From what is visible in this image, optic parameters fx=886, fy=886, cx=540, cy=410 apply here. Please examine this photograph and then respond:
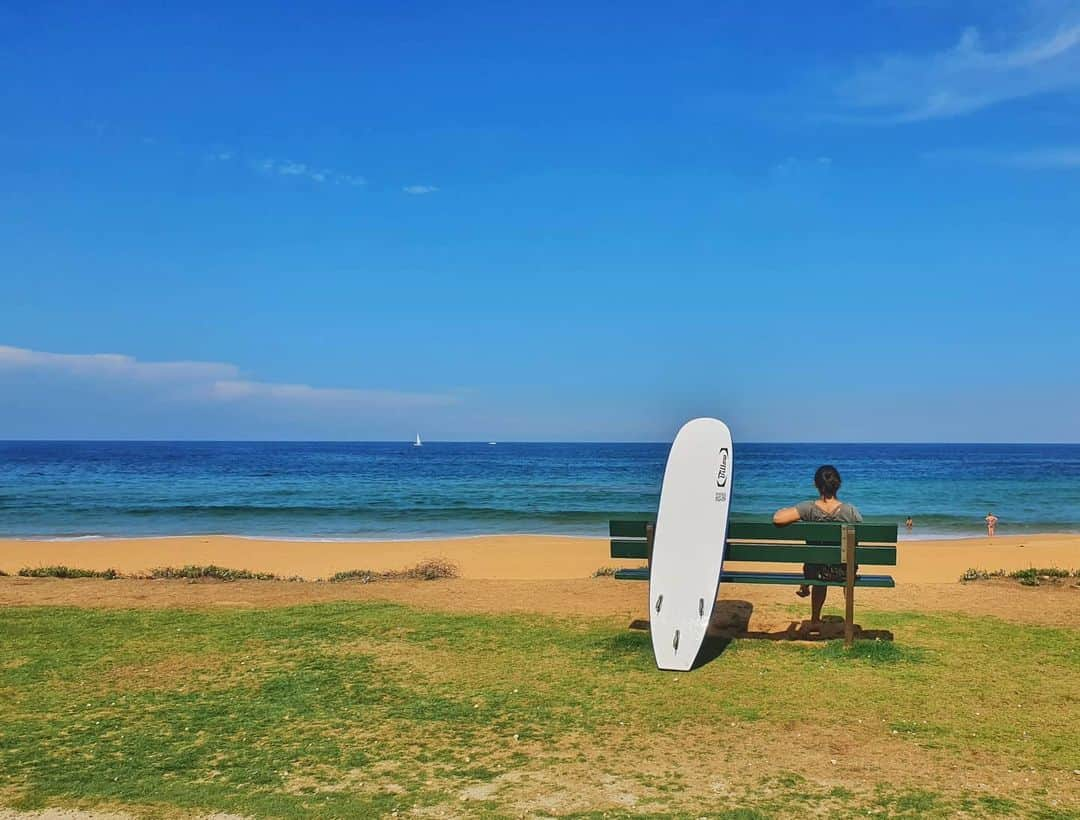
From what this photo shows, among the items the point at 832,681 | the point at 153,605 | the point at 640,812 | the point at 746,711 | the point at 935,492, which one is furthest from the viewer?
the point at 935,492

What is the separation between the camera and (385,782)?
182 inches

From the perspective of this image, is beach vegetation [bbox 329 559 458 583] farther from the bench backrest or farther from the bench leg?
the bench leg

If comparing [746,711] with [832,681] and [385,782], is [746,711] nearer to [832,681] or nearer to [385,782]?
[832,681]

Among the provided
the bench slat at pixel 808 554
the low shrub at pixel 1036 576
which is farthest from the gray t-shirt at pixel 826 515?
the low shrub at pixel 1036 576

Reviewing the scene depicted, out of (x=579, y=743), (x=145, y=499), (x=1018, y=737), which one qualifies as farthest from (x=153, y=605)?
(x=145, y=499)

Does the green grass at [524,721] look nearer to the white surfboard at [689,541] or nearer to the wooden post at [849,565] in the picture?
the wooden post at [849,565]

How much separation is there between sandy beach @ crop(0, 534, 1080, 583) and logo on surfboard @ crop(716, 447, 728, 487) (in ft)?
25.1

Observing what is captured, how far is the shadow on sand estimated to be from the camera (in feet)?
25.2

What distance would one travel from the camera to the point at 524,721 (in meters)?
5.64

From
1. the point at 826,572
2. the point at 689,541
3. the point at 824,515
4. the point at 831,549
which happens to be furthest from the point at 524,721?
the point at 824,515

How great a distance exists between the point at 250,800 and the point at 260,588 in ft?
22.9

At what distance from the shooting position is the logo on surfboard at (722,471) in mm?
7699

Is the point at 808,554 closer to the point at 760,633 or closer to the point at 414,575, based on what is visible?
the point at 760,633

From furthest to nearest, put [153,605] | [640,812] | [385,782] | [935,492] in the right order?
[935,492]
[153,605]
[385,782]
[640,812]
